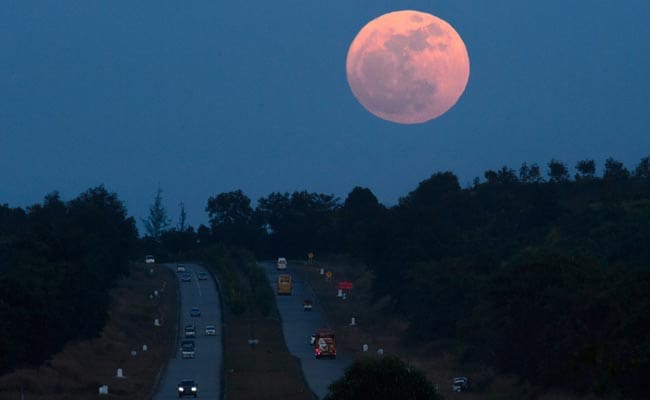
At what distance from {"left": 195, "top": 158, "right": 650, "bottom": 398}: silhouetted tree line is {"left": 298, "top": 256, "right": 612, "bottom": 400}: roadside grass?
92cm

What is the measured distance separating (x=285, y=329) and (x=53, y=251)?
2210 cm

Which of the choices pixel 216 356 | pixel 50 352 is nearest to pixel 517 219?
pixel 216 356

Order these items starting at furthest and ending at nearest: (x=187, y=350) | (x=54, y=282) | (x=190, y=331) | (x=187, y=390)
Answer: (x=190, y=331), (x=187, y=350), (x=54, y=282), (x=187, y=390)

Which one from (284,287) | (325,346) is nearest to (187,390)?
(325,346)

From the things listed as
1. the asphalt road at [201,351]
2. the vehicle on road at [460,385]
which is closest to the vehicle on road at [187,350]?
the asphalt road at [201,351]

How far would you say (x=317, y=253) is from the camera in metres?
190

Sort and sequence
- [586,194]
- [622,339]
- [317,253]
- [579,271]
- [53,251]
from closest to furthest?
[622,339]
[579,271]
[53,251]
[586,194]
[317,253]

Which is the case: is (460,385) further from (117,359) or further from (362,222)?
(362,222)

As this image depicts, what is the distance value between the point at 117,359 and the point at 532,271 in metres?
33.7

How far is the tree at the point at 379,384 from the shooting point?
27.9 meters

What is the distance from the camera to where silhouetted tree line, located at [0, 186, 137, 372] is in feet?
206

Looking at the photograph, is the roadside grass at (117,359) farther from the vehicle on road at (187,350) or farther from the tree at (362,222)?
the tree at (362,222)

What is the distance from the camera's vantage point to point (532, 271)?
195 feet

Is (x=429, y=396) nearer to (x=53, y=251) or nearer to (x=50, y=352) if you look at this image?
(x=50, y=352)
